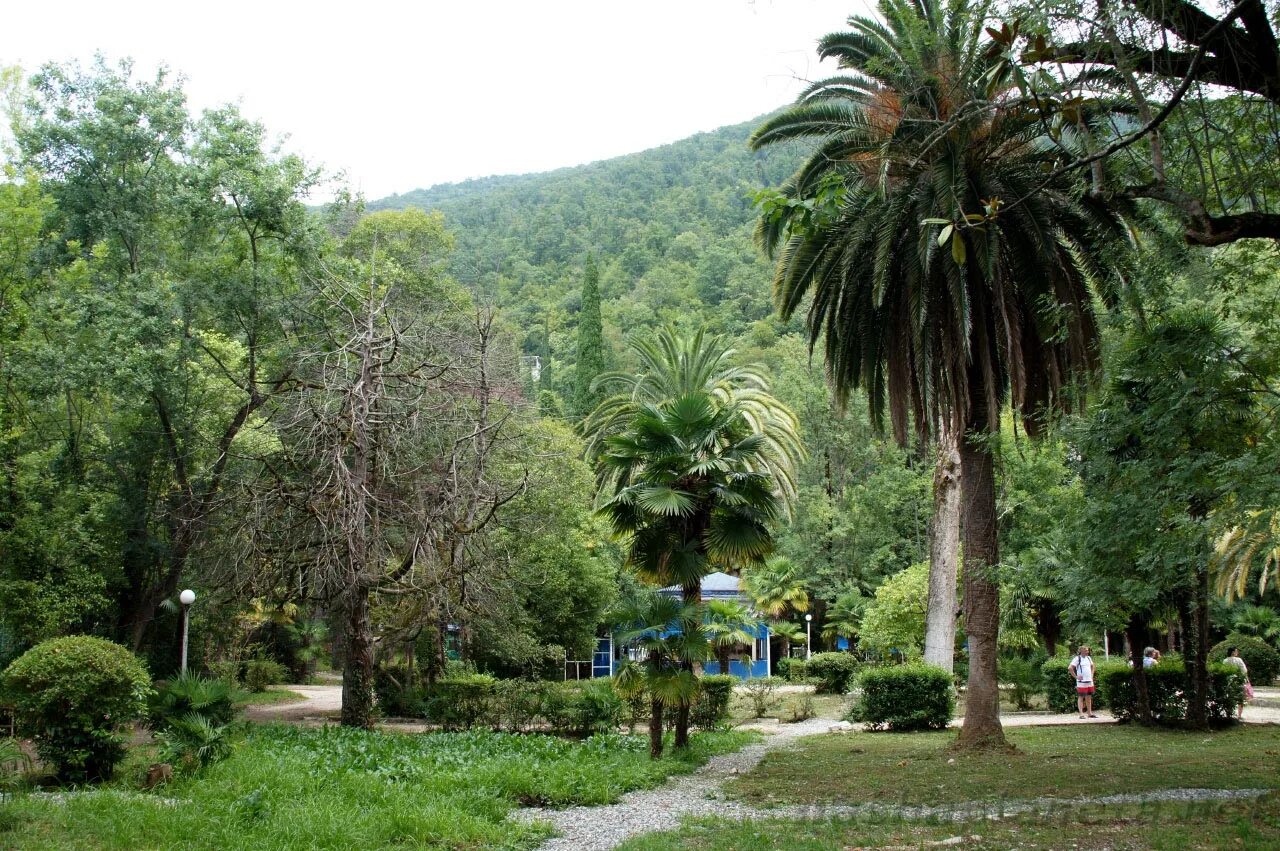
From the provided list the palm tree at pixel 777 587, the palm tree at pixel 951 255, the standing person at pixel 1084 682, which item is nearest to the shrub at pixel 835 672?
the palm tree at pixel 777 587

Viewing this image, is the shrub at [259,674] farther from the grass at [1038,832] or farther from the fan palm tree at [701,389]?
the grass at [1038,832]

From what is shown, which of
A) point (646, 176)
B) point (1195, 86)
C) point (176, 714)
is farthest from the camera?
point (646, 176)

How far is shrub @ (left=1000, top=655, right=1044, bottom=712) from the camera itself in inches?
948

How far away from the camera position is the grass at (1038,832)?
7.41 meters

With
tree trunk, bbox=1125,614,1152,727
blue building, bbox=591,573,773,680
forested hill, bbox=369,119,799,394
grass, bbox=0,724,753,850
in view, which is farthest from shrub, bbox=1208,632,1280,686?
forested hill, bbox=369,119,799,394

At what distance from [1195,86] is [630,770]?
368 inches

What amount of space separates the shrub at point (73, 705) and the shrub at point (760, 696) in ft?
54.8

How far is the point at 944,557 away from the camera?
21.9 m

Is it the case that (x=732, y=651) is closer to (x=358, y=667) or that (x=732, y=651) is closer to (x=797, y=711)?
(x=797, y=711)

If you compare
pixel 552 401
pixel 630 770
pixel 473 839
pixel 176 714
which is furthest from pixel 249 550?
pixel 552 401

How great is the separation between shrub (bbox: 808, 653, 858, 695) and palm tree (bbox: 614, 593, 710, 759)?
17.7 meters

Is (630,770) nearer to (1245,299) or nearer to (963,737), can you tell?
(963,737)

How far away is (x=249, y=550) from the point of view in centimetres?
1609

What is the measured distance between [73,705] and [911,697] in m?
14.6
